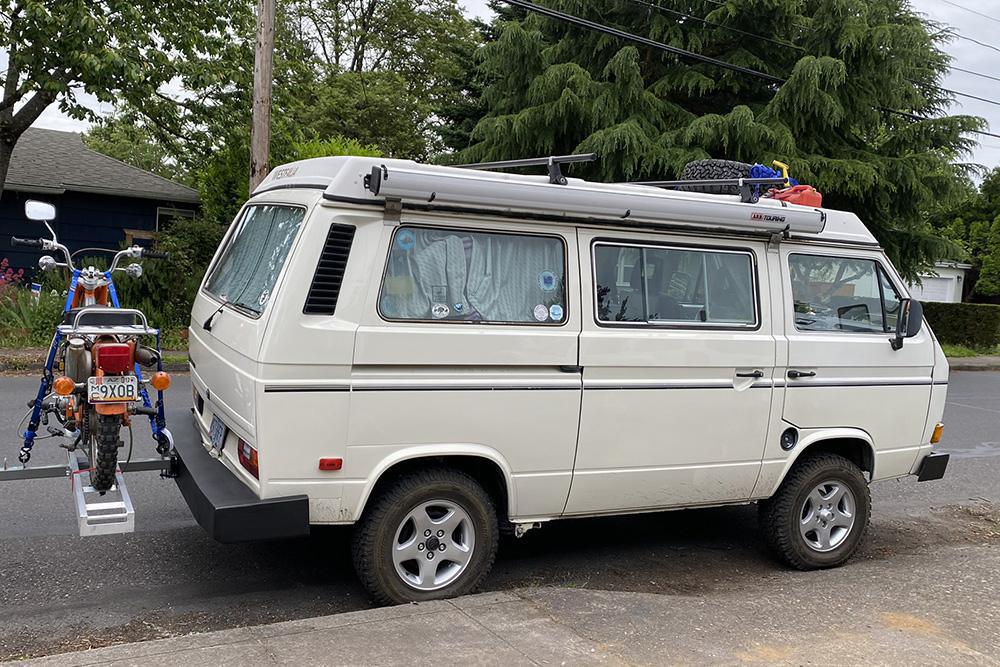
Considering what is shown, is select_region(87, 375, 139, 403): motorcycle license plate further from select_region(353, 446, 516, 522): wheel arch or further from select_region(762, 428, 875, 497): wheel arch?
select_region(762, 428, 875, 497): wheel arch

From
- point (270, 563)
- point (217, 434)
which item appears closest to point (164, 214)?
point (270, 563)

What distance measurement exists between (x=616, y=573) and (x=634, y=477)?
854 millimetres

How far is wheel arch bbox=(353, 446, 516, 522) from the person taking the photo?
4445 millimetres

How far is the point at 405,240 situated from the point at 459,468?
120cm

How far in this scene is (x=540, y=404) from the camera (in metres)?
4.76

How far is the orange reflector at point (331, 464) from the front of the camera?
4320 millimetres

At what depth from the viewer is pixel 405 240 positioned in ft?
14.9

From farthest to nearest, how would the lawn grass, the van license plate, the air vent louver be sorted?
1. the lawn grass
2. the van license plate
3. the air vent louver

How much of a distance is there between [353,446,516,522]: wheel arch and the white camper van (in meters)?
0.01

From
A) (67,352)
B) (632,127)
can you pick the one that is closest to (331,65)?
(632,127)

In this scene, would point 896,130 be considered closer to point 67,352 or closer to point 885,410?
point 885,410

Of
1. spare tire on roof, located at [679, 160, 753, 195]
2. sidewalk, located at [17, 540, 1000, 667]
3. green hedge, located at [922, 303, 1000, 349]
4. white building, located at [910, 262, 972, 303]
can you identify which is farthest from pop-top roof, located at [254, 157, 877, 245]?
white building, located at [910, 262, 972, 303]

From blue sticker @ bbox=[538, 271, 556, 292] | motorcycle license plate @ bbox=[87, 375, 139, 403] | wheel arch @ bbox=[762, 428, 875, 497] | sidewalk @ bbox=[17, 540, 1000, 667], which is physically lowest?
sidewalk @ bbox=[17, 540, 1000, 667]

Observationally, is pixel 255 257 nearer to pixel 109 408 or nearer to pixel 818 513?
pixel 109 408
